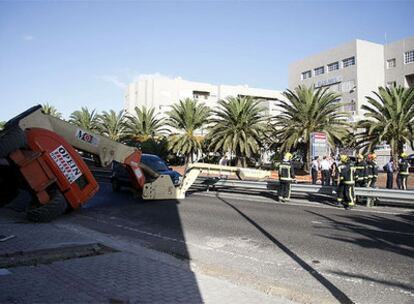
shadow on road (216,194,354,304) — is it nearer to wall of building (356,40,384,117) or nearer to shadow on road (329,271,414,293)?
shadow on road (329,271,414,293)

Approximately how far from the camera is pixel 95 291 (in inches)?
179

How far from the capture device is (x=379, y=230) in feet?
28.6

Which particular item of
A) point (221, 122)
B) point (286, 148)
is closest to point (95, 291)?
point (286, 148)

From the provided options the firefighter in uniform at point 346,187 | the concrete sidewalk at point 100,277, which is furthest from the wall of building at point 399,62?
the concrete sidewalk at point 100,277

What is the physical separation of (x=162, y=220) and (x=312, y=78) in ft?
185

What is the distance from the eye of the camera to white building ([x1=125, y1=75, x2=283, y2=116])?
6719cm

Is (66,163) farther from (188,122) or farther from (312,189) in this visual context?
(188,122)

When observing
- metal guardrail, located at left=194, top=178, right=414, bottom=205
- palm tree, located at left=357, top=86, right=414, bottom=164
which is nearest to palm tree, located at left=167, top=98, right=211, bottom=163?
palm tree, located at left=357, top=86, right=414, bottom=164

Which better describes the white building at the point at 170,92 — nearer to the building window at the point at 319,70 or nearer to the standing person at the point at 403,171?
the building window at the point at 319,70

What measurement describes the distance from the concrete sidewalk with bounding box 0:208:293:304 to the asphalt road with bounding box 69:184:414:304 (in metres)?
0.51

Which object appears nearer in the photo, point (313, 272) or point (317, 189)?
point (313, 272)

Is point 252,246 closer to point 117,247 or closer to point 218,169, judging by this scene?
point 117,247

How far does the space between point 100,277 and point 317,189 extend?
10409 millimetres

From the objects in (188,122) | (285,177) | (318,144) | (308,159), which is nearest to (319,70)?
(188,122)
